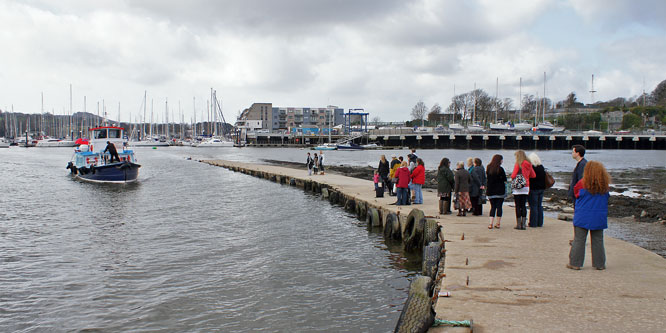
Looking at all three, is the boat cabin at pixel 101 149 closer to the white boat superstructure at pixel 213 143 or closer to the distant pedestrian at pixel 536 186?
the distant pedestrian at pixel 536 186

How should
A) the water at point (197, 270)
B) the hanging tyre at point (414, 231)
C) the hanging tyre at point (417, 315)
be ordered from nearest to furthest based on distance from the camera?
the hanging tyre at point (417, 315) < the water at point (197, 270) < the hanging tyre at point (414, 231)

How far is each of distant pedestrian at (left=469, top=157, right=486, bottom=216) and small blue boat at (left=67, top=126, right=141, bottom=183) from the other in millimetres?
27537

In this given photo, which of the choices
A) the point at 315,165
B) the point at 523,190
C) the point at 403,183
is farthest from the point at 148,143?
the point at 523,190

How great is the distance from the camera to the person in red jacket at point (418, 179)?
17.1m

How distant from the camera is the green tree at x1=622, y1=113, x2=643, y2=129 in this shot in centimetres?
14675

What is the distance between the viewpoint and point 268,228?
17.5m

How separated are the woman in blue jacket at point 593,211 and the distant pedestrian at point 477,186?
5838mm

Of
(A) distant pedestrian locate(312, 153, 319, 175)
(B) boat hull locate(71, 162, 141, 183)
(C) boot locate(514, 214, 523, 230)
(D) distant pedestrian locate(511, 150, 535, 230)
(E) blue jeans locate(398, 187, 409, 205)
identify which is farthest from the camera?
(A) distant pedestrian locate(312, 153, 319, 175)

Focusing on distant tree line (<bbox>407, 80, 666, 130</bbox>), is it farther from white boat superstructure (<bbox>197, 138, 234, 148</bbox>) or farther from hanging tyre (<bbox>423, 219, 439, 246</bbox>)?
hanging tyre (<bbox>423, 219, 439, 246</bbox>)

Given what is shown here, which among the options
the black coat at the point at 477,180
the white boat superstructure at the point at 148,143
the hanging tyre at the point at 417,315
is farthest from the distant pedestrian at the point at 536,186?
the white boat superstructure at the point at 148,143

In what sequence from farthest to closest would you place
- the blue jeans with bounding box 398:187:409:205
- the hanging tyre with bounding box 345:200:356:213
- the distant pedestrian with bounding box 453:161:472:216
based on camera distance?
the hanging tyre with bounding box 345:200:356:213, the blue jeans with bounding box 398:187:409:205, the distant pedestrian with bounding box 453:161:472:216

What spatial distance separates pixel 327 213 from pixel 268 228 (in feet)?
12.8

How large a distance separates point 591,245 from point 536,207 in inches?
162

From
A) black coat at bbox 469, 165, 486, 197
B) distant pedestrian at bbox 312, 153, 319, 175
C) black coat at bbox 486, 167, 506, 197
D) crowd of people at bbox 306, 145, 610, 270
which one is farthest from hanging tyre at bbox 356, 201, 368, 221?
distant pedestrian at bbox 312, 153, 319, 175
